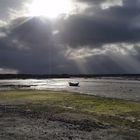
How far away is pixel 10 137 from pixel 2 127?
13.9ft

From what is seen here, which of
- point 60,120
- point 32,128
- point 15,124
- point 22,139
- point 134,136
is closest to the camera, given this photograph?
point 22,139

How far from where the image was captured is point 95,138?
23.1 metres

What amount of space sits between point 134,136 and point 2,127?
1027 centimetres

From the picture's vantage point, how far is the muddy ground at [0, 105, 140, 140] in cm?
2317

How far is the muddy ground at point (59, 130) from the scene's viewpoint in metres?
23.2

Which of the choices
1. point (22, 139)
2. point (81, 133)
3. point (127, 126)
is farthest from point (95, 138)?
point (127, 126)

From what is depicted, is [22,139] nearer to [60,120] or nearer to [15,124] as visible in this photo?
[15,124]

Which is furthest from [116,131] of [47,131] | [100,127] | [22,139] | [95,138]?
[22,139]

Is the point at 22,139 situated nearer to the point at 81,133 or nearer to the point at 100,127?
the point at 81,133

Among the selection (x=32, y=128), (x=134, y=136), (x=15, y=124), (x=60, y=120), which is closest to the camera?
(x=134, y=136)

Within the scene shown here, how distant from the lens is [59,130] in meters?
25.6

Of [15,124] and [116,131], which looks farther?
[15,124]

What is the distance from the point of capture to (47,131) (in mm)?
25109

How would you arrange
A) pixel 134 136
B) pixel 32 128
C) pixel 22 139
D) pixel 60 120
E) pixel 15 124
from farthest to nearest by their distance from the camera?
pixel 60 120 < pixel 15 124 < pixel 32 128 < pixel 134 136 < pixel 22 139
